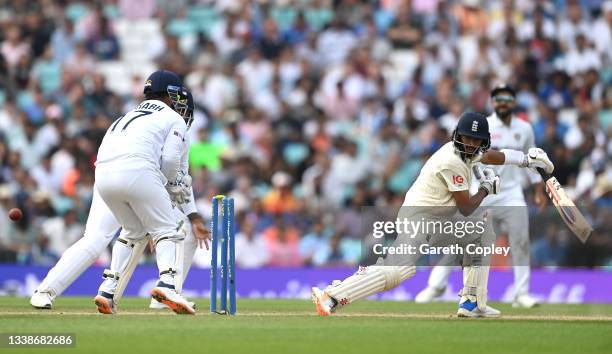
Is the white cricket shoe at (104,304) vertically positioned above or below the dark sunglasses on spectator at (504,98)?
below

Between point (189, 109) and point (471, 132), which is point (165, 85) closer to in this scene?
point (189, 109)

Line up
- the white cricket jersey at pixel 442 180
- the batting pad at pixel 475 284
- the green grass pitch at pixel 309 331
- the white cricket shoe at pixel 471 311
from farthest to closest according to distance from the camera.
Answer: the white cricket shoe at pixel 471 311 → the batting pad at pixel 475 284 → the white cricket jersey at pixel 442 180 → the green grass pitch at pixel 309 331

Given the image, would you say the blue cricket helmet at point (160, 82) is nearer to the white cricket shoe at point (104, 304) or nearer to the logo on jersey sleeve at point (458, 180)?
the white cricket shoe at point (104, 304)

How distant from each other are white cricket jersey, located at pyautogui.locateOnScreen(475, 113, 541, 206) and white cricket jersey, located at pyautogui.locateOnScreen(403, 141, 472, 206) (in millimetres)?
2979

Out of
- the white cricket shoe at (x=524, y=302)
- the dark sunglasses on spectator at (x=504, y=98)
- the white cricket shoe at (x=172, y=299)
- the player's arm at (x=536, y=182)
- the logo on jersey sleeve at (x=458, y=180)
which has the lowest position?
the white cricket shoe at (x=172, y=299)

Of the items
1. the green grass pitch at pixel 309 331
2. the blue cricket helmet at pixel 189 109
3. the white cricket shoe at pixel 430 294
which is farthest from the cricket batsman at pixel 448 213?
the white cricket shoe at pixel 430 294

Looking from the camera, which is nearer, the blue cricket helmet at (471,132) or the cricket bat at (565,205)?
the blue cricket helmet at (471,132)

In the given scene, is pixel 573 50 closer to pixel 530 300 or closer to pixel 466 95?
pixel 466 95

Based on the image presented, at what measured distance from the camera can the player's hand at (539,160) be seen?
37.9 ft

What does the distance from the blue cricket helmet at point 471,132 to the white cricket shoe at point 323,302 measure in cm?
161

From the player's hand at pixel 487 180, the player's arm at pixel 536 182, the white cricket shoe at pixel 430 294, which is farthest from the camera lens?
the white cricket shoe at pixel 430 294

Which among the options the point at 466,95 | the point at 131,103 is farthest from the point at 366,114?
the point at 131,103

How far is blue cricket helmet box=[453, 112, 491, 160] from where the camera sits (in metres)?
11.1

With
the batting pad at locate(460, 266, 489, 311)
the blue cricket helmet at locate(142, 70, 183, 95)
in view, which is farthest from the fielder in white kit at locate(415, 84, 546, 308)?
the blue cricket helmet at locate(142, 70, 183, 95)
